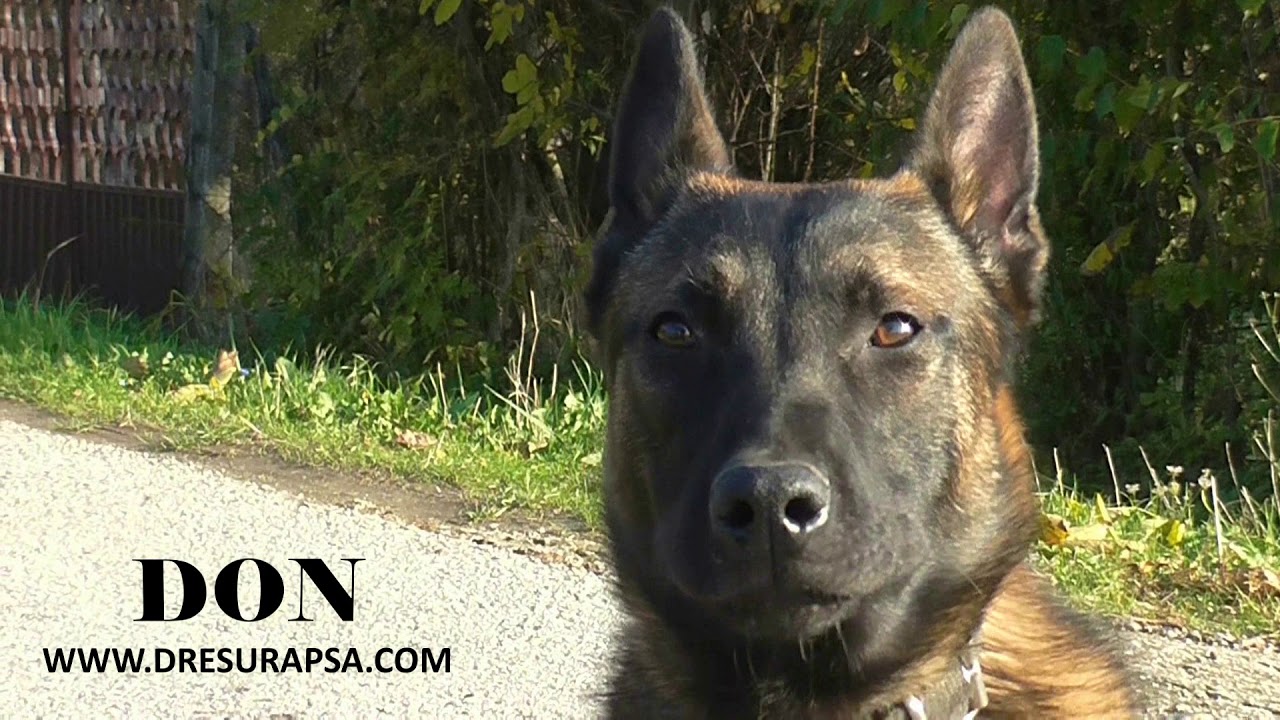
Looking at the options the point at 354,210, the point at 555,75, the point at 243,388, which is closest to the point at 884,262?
the point at 243,388

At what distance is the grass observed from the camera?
5.70 m

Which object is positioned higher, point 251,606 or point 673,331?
point 673,331

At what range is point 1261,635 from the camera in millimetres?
5266

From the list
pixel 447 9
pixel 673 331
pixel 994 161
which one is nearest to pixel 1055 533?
pixel 994 161

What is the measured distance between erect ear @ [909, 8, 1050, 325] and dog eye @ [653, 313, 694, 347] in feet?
2.53

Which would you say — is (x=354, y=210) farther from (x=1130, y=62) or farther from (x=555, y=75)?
(x=1130, y=62)

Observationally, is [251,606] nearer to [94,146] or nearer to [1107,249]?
[1107,249]

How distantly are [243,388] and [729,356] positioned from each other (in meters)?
5.44

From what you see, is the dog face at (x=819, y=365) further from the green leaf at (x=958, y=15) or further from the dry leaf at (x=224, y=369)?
the dry leaf at (x=224, y=369)

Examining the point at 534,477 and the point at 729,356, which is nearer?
the point at 729,356

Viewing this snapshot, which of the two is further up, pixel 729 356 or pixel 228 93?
pixel 729 356

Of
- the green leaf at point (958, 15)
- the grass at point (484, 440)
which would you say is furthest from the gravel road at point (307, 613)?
the green leaf at point (958, 15)

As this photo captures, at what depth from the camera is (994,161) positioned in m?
4.20

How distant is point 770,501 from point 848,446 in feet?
0.90
